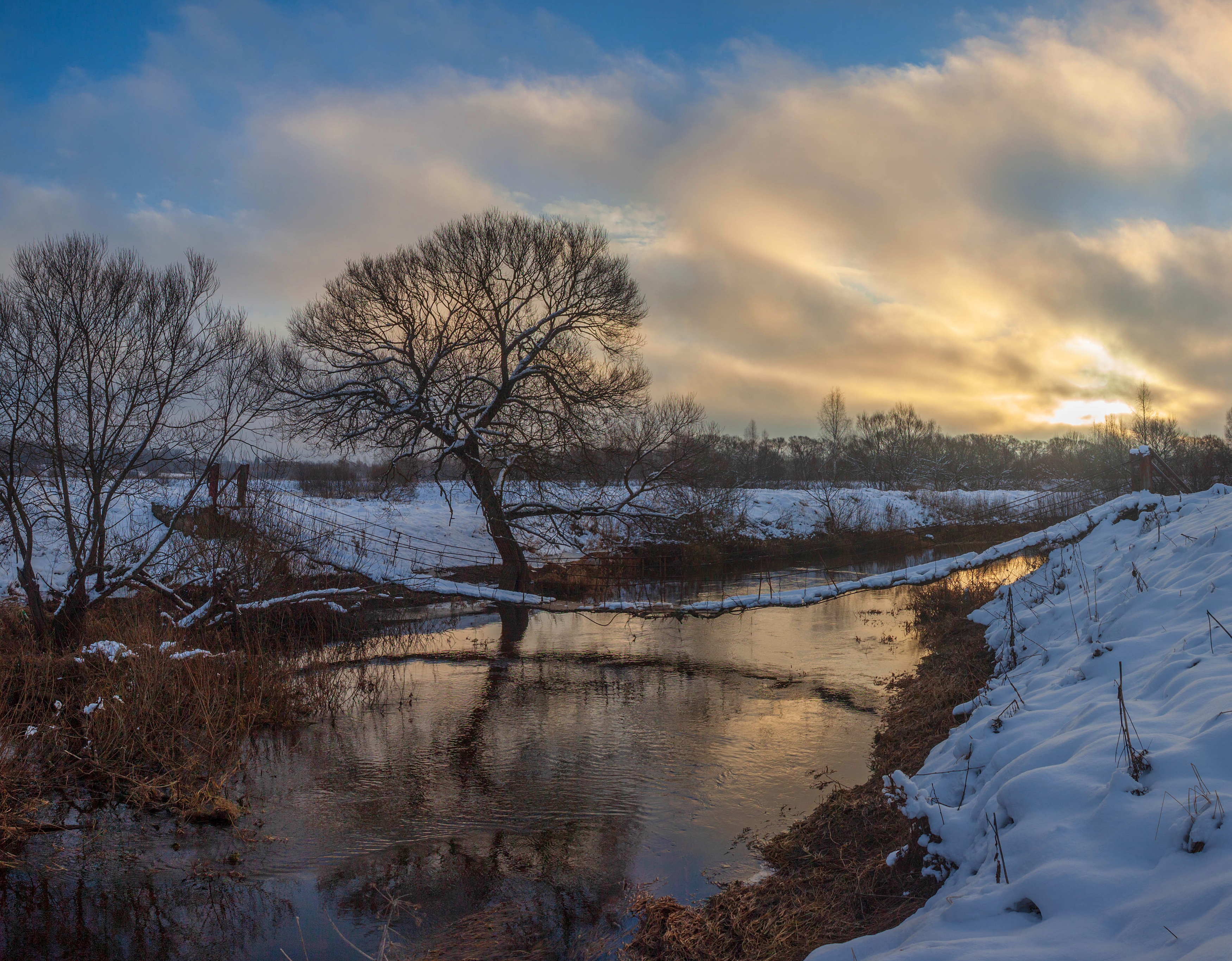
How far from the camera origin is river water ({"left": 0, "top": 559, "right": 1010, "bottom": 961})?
4.96 meters

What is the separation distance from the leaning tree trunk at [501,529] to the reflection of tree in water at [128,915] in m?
12.7

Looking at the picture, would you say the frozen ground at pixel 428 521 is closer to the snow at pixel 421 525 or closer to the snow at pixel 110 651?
the snow at pixel 421 525

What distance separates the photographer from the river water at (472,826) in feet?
16.3

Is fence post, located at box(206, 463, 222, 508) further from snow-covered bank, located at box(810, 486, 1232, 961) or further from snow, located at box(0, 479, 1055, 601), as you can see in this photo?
snow-covered bank, located at box(810, 486, 1232, 961)

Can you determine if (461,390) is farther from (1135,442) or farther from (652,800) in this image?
(1135,442)

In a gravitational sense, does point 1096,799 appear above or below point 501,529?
below

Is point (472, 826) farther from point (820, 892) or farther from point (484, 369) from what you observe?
point (484, 369)

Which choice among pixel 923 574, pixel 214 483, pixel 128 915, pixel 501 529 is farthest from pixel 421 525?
pixel 128 915

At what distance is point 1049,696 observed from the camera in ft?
17.7

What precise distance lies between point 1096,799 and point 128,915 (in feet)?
19.9

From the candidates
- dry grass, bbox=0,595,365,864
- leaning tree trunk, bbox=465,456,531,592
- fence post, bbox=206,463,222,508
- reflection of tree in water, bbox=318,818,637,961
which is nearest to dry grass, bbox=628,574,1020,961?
reflection of tree in water, bbox=318,818,637,961

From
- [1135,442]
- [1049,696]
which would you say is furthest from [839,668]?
[1135,442]

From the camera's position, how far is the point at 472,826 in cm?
640

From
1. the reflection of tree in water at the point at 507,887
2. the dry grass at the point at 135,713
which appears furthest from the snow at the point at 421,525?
the reflection of tree in water at the point at 507,887
